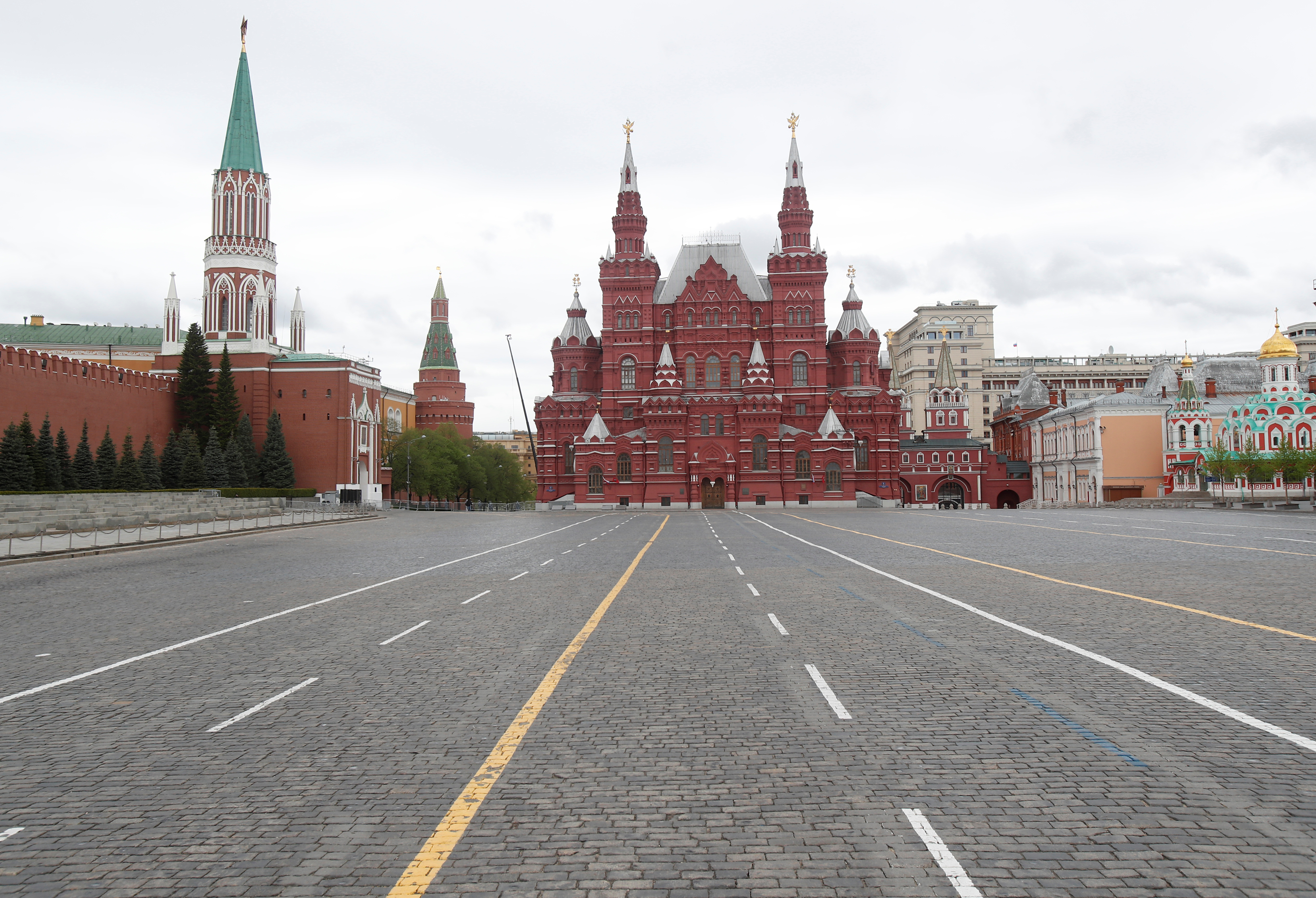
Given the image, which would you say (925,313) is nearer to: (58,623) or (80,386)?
(80,386)

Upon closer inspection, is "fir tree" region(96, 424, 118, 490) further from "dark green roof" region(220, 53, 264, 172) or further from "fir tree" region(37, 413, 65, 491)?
"dark green roof" region(220, 53, 264, 172)

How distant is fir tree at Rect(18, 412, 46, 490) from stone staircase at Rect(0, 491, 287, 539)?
4126mm

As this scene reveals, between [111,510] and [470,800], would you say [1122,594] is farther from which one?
[111,510]

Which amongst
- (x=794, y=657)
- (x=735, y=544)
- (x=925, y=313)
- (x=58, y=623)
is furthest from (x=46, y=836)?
(x=925, y=313)

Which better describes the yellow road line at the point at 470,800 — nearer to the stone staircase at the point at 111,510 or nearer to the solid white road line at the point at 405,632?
the solid white road line at the point at 405,632

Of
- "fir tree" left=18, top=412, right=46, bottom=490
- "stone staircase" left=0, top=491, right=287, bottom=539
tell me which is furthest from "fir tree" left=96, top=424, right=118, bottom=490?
"fir tree" left=18, top=412, right=46, bottom=490

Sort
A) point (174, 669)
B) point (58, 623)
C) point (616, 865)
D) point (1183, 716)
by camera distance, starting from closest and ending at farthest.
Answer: point (616, 865), point (1183, 716), point (174, 669), point (58, 623)

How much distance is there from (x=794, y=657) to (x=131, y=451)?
59.7m

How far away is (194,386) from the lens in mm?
72312

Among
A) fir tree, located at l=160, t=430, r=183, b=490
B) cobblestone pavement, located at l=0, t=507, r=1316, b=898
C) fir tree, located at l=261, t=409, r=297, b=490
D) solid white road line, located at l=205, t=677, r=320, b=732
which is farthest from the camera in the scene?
fir tree, located at l=261, t=409, r=297, b=490

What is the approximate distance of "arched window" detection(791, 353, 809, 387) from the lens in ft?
271

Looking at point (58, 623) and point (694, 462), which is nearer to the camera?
point (58, 623)

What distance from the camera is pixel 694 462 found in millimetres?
77625

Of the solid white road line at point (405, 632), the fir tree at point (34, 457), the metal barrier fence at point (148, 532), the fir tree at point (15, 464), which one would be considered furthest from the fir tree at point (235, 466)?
the solid white road line at point (405, 632)
